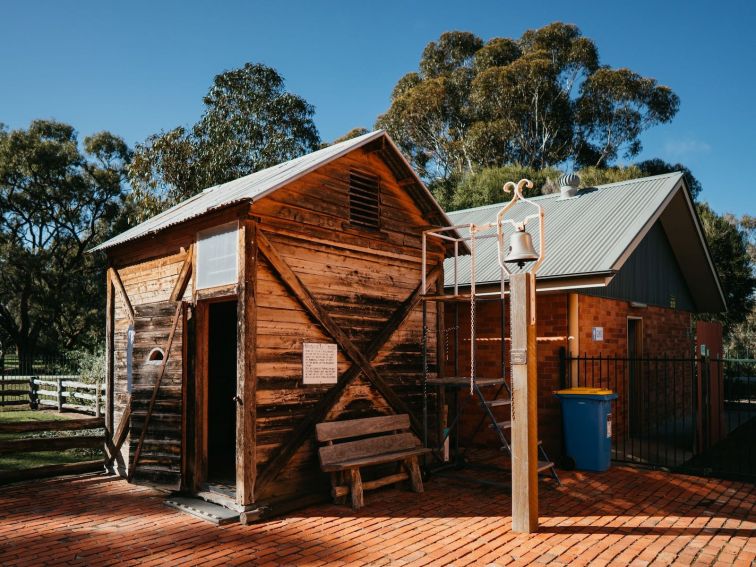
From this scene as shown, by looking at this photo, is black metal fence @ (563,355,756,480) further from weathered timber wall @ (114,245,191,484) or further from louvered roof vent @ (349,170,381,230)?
weathered timber wall @ (114,245,191,484)

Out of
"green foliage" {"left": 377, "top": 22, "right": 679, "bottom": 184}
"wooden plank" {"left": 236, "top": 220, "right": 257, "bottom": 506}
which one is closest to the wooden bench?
"wooden plank" {"left": 236, "top": 220, "right": 257, "bottom": 506}

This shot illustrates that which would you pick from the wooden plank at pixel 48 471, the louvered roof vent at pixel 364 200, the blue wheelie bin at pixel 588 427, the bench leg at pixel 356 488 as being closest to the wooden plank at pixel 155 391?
the wooden plank at pixel 48 471

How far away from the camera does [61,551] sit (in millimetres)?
5629

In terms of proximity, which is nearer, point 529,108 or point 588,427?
point 588,427

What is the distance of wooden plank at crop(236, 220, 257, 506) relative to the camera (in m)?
6.66

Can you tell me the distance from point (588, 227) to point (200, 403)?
7.86 meters

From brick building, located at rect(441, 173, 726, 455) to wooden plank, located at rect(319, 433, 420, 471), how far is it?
1.77 metres

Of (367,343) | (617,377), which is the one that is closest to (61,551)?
(367,343)

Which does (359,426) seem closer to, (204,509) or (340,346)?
(340,346)

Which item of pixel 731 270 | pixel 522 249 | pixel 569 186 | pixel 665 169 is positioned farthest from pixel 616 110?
pixel 522 249

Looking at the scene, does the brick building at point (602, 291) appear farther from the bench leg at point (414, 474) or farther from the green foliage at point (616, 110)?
the green foliage at point (616, 110)

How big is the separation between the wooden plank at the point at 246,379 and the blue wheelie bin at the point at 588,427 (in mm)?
4906

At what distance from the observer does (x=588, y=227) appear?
11.6 metres

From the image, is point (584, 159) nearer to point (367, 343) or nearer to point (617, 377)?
point (617, 377)
